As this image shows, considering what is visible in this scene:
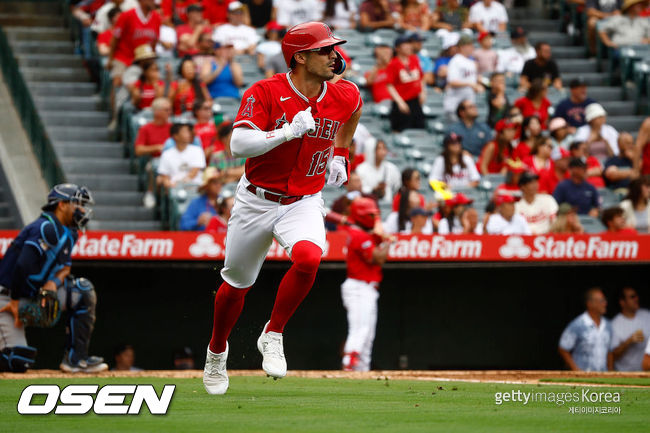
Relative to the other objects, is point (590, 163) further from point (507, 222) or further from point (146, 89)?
point (146, 89)

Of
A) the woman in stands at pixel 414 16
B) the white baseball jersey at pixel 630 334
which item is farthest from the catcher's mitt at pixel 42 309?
the woman in stands at pixel 414 16

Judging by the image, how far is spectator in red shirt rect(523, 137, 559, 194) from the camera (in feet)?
44.2

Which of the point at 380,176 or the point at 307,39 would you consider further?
the point at 380,176

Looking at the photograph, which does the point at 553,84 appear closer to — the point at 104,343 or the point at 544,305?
the point at 544,305

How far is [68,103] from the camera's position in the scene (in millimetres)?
15078

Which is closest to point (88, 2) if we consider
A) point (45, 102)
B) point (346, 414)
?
point (45, 102)

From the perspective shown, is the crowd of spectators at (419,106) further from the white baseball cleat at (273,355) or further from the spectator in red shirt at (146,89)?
the white baseball cleat at (273,355)

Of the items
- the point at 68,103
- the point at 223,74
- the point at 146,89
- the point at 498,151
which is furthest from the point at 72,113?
the point at 498,151

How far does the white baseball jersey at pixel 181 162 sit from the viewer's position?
12469 millimetres

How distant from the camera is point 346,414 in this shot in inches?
232

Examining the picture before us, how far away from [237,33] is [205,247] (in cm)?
464

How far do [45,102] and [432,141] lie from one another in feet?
17.0

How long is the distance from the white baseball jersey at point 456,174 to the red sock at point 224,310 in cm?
669

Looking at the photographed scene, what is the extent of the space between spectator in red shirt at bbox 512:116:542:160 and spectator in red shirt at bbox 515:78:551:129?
762mm
